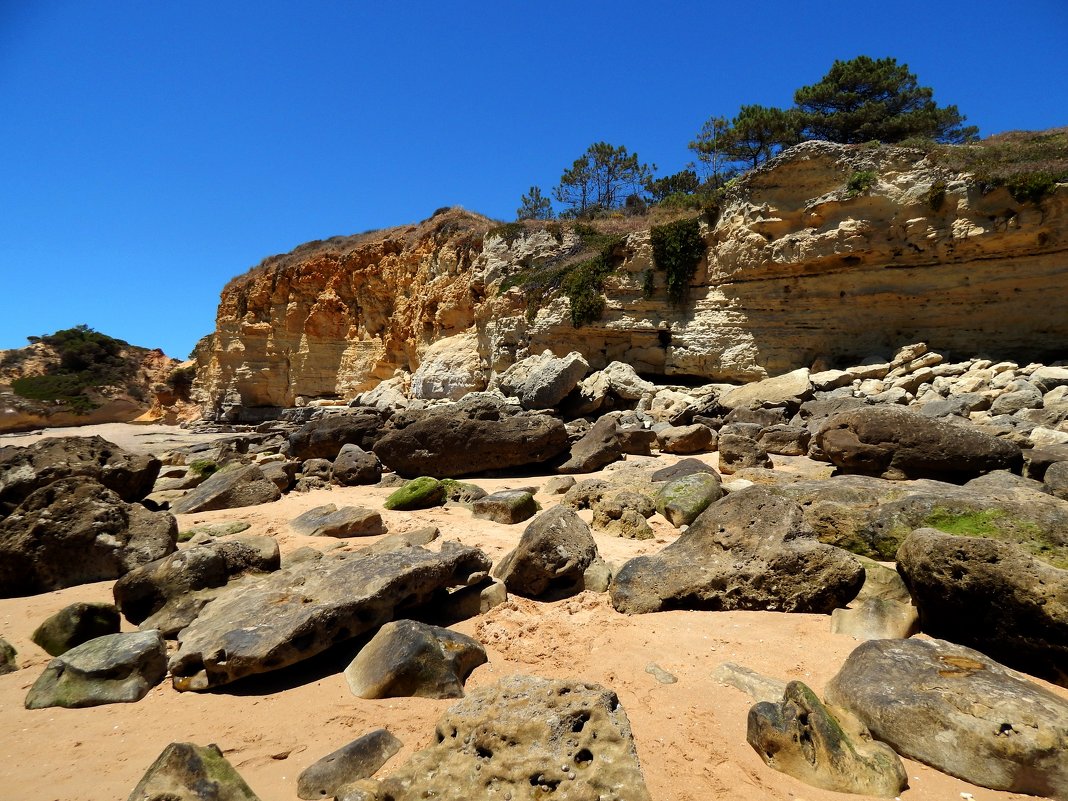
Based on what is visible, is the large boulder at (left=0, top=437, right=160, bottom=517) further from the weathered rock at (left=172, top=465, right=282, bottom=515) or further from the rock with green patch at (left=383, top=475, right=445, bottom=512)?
the rock with green patch at (left=383, top=475, right=445, bottom=512)

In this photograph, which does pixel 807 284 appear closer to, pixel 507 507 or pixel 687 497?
pixel 687 497

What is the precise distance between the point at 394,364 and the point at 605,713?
95.4 ft

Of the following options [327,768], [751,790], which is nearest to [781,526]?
[751,790]

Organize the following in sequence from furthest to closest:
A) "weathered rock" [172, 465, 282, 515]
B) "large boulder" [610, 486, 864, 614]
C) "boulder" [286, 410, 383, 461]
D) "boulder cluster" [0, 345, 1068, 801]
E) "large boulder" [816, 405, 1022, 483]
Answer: "boulder" [286, 410, 383, 461]
"weathered rock" [172, 465, 282, 515]
"large boulder" [816, 405, 1022, 483]
"large boulder" [610, 486, 864, 614]
"boulder cluster" [0, 345, 1068, 801]

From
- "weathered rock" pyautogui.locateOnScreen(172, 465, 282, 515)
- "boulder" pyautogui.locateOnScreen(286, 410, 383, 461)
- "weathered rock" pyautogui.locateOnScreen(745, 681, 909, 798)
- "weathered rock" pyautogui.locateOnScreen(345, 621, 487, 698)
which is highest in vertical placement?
"boulder" pyautogui.locateOnScreen(286, 410, 383, 461)

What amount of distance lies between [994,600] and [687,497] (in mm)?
3312

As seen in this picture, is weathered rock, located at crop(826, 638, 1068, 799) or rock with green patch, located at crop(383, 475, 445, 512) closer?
weathered rock, located at crop(826, 638, 1068, 799)

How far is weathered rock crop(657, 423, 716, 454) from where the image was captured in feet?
34.6

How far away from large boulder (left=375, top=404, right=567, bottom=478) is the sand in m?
5.63

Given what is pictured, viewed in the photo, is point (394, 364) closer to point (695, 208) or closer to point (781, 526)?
point (695, 208)

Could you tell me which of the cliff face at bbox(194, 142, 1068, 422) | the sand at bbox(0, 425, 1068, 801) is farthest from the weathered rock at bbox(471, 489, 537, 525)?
the cliff face at bbox(194, 142, 1068, 422)

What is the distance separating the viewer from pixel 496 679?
3.27 meters

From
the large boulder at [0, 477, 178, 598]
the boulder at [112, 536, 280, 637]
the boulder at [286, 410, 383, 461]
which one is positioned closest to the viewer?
the boulder at [112, 536, 280, 637]

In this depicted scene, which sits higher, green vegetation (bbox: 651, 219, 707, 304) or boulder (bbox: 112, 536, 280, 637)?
green vegetation (bbox: 651, 219, 707, 304)
